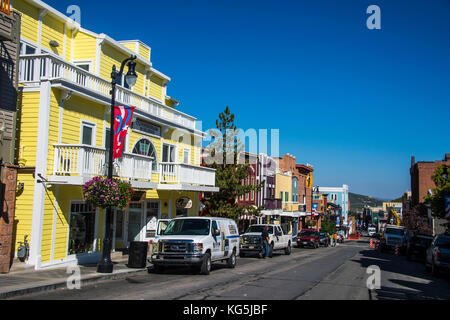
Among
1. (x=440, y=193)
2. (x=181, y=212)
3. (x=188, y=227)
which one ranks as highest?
(x=440, y=193)

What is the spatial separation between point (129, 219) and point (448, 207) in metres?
19.1

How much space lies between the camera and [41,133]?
1502cm

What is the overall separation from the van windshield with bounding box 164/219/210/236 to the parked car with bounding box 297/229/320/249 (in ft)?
77.9

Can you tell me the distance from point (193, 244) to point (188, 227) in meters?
1.42

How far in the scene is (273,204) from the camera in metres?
48.0

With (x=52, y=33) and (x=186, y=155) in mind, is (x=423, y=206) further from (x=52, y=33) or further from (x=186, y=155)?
(x=52, y=33)

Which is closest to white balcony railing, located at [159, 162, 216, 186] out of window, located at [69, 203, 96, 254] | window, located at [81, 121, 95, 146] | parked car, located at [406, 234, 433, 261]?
window, located at [81, 121, 95, 146]

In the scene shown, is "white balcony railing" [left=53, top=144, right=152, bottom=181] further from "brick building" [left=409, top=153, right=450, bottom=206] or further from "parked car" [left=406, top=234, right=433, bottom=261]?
"brick building" [left=409, top=153, right=450, bottom=206]

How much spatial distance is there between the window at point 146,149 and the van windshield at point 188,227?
5947 mm

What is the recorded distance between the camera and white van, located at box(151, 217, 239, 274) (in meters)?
15.0

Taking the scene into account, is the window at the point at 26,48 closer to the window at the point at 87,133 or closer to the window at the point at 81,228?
the window at the point at 87,133

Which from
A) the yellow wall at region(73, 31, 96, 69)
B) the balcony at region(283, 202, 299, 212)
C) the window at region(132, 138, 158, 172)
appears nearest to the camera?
the yellow wall at region(73, 31, 96, 69)

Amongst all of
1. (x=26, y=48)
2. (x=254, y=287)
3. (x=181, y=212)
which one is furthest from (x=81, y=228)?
(x=181, y=212)
